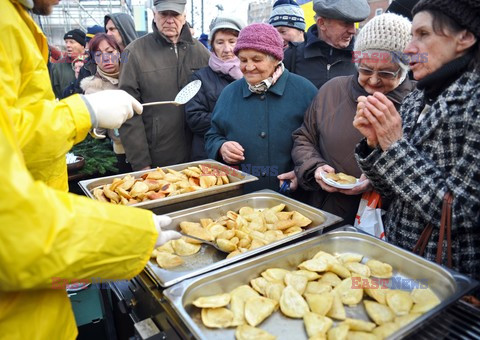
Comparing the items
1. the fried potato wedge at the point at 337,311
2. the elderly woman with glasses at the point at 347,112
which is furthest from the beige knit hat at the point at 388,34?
the fried potato wedge at the point at 337,311

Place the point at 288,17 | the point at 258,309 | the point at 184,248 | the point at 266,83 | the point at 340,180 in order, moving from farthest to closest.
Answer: the point at 288,17, the point at 266,83, the point at 340,180, the point at 184,248, the point at 258,309

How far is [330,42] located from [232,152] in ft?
4.19

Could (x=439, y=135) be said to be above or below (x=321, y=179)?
above

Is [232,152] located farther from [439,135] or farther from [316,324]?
[316,324]

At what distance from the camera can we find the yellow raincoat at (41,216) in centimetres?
63

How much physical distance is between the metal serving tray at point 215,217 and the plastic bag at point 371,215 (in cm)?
17

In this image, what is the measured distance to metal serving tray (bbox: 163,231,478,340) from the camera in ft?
3.28

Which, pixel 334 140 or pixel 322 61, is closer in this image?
pixel 334 140

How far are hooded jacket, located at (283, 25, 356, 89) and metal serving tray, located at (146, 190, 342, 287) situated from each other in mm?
1366

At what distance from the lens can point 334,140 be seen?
1.87 metres

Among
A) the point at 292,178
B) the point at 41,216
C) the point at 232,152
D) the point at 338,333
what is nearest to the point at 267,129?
the point at 232,152

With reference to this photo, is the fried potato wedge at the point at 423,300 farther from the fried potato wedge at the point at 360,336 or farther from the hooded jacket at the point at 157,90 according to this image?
the hooded jacket at the point at 157,90

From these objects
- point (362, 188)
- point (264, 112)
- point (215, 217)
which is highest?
point (264, 112)

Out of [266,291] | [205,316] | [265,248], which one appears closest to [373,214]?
[265,248]
